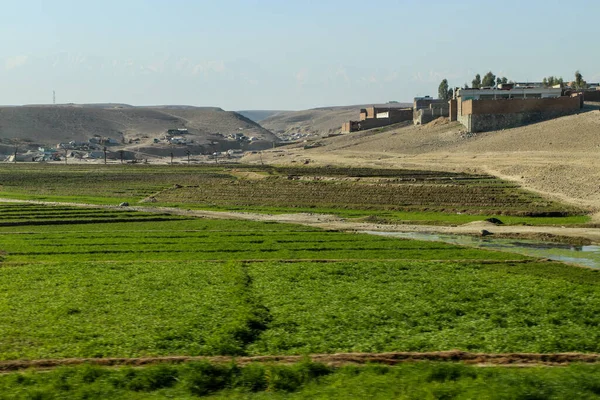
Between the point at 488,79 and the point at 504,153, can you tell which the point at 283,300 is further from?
the point at 488,79

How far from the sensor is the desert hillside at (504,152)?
4615 cm

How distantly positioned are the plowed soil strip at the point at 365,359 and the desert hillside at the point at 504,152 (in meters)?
26.0

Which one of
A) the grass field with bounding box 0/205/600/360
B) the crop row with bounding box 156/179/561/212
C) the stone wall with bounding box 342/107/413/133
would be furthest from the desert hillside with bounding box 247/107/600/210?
the grass field with bounding box 0/205/600/360

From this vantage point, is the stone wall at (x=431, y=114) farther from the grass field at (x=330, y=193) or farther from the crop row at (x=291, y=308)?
the crop row at (x=291, y=308)

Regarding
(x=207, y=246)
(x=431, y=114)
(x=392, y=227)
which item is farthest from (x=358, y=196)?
(x=431, y=114)

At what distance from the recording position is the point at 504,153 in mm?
63125

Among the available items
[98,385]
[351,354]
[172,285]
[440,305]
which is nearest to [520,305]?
[440,305]

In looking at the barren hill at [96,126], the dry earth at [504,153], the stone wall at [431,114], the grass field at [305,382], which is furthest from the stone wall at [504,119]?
the barren hill at [96,126]

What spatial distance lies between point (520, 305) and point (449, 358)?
4.38 meters

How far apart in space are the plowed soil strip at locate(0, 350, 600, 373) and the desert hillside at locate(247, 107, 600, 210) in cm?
2599

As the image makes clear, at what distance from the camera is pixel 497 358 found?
12648mm

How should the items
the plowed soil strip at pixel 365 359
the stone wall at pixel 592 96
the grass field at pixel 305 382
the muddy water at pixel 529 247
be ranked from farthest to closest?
the stone wall at pixel 592 96
the muddy water at pixel 529 247
the plowed soil strip at pixel 365 359
the grass field at pixel 305 382

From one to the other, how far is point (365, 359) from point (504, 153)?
175 ft

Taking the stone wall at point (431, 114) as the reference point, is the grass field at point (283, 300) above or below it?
below
